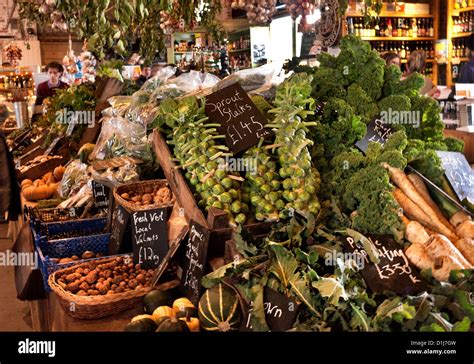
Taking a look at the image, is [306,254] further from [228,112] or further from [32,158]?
[32,158]

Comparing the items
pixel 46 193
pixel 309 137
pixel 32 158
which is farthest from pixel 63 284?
pixel 32 158

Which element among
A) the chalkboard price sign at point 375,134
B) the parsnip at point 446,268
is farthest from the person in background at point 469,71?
the parsnip at point 446,268

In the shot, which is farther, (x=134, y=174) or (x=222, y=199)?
(x=134, y=174)

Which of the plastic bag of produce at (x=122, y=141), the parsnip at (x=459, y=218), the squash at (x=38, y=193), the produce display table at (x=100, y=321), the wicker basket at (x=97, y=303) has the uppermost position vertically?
the plastic bag of produce at (x=122, y=141)

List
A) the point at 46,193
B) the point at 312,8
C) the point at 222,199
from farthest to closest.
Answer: the point at 312,8, the point at 46,193, the point at 222,199

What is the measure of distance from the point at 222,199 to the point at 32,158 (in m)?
3.55

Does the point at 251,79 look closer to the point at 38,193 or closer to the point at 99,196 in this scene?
the point at 99,196

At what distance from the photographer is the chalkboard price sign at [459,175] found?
225 centimetres

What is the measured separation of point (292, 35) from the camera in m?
10.1

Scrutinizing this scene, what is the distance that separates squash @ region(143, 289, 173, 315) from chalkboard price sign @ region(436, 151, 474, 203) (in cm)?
124

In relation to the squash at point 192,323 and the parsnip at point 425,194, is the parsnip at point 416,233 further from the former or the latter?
the squash at point 192,323

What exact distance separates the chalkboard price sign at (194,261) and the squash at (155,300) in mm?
94

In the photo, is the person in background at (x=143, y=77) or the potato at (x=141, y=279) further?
the person in background at (x=143, y=77)

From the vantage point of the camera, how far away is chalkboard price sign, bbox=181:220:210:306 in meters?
2.15
